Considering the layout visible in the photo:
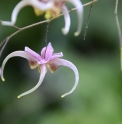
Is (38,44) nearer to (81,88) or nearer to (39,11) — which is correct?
(81,88)

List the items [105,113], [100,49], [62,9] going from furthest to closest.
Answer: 1. [100,49]
2. [105,113]
3. [62,9]

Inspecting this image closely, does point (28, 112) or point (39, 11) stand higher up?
point (39, 11)

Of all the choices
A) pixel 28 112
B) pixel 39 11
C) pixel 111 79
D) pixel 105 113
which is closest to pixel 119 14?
pixel 111 79

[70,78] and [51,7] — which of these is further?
[70,78]

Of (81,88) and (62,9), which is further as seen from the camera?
(81,88)

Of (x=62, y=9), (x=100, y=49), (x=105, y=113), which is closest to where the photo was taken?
(x=62, y=9)

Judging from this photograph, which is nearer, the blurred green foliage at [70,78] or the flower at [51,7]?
→ the flower at [51,7]

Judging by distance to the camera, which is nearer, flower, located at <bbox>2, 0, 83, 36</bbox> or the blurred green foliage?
flower, located at <bbox>2, 0, 83, 36</bbox>
